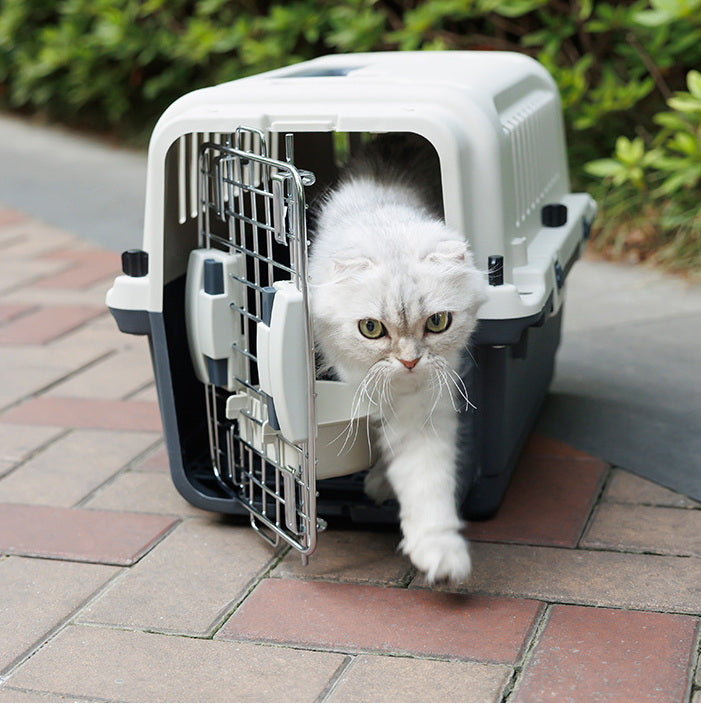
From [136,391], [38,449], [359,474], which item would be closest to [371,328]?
[359,474]

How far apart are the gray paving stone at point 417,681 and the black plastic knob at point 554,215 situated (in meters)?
0.90

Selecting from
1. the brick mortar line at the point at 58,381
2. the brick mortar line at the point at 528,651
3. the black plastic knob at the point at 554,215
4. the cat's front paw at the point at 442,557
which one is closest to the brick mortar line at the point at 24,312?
the brick mortar line at the point at 58,381

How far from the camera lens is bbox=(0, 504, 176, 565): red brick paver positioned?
5.92 ft

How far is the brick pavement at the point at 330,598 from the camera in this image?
4.62 ft

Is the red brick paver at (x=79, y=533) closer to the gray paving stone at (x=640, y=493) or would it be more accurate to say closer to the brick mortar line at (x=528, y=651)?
the brick mortar line at (x=528, y=651)

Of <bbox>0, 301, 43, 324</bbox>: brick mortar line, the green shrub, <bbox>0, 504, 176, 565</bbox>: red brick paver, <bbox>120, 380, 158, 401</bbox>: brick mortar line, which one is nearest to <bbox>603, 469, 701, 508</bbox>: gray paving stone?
<bbox>0, 504, 176, 565</bbox>: red brick paver

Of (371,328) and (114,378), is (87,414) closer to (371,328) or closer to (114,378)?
(114,378)

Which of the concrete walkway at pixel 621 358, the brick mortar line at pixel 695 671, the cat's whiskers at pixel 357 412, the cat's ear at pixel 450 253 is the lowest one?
the concrete walkway at pixel 621 358

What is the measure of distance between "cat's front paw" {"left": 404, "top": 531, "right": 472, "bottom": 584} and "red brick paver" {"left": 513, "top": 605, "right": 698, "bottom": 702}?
0.16 metres

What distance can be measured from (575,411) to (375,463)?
29.3 inches

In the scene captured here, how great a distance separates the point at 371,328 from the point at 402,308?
0.20ft

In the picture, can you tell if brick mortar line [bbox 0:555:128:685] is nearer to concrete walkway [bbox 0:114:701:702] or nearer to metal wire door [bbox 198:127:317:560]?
concrete walkway [bbox 0:114:701:702]

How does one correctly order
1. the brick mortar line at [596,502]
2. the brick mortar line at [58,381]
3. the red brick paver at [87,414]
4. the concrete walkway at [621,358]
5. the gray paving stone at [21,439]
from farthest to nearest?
1. the brick mortar line at [58,381]
2. the red brick paver at [87,414]
3. the gray paving stone at [21,439]
4. the concrete walkway at [621,358]
5. the brick mortar line at [596,502]

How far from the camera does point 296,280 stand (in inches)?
59.4
